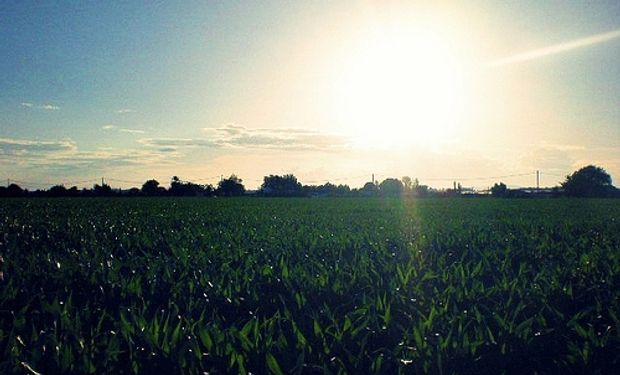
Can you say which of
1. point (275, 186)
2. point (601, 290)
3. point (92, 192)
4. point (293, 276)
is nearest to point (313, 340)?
point (293, 276)

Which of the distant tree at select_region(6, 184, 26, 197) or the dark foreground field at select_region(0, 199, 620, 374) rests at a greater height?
the distant tree at select_region(6, 184, 26, 197)

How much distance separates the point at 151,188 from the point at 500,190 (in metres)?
57.0

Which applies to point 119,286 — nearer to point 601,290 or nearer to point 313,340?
point 313,340

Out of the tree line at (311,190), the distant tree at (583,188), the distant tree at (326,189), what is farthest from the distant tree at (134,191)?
the distant tree at (583,188)

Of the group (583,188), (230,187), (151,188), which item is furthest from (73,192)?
(583,188)

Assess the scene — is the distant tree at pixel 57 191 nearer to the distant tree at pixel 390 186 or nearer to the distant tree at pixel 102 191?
the distant tree at pixel 102 191

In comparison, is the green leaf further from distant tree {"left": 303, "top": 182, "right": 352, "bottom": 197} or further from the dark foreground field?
distant tree {"left": 303, "top": 182, "right": 352, "bottom": 197}

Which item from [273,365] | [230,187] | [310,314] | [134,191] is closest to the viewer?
[273,365]

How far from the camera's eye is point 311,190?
110250mm

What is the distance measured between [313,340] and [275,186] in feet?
389

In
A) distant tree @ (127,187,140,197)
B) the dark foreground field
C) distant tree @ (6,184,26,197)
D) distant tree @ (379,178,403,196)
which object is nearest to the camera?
the dark foreground field

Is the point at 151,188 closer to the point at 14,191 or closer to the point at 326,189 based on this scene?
the point at 14,191

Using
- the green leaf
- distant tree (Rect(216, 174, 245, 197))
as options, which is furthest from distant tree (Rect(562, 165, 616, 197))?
the green leaf

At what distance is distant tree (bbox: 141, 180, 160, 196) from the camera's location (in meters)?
85.9
